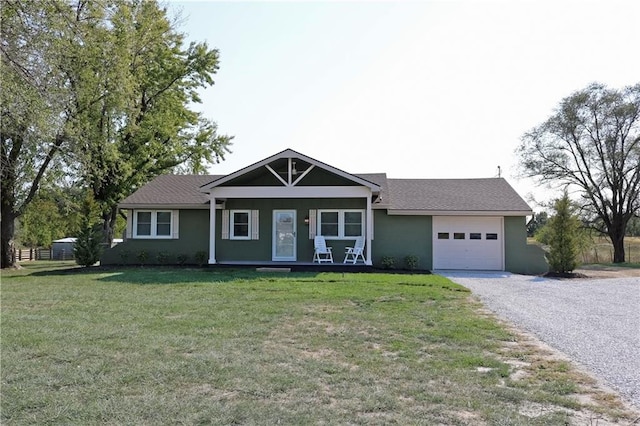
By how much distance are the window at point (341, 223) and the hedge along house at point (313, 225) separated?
0.03 metres

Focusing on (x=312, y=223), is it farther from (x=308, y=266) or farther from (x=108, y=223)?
(x=108, y=223)

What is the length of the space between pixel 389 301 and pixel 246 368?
4774 millimetres

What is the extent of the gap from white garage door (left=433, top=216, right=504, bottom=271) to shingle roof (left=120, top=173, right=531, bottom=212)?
556 mm

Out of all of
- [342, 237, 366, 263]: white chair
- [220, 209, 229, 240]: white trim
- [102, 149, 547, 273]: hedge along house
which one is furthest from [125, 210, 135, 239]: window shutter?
[342, 237, 366, 263]: white chair

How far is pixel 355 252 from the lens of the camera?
1546 centimetres

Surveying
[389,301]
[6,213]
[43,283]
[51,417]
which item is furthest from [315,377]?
[6,213]

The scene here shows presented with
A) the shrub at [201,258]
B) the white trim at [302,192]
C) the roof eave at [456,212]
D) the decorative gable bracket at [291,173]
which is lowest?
the shrub at [201,258]

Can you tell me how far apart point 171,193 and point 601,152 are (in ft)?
80.2

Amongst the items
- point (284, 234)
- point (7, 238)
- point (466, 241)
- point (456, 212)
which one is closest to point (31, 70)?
point (284, 234)

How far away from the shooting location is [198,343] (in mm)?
5441

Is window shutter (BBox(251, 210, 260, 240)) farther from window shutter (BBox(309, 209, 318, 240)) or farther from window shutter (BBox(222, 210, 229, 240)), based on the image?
window shutter (BBox(309, 209, 318, 240))

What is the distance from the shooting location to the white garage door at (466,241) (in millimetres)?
16078

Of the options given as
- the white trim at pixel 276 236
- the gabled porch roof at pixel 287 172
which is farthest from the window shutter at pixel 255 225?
the gabled porch roof at pixel 287 172

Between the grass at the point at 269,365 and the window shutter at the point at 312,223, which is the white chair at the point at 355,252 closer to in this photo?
the window shutter at the point at 312,223
